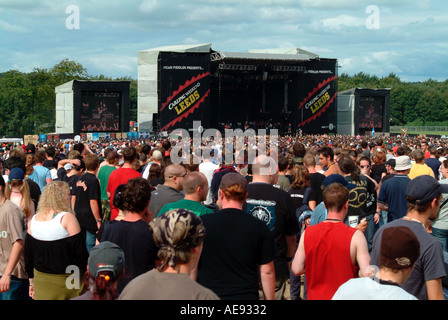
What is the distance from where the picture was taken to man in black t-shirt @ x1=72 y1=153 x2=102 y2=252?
20.0ft

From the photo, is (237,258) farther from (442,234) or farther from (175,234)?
(442,234)

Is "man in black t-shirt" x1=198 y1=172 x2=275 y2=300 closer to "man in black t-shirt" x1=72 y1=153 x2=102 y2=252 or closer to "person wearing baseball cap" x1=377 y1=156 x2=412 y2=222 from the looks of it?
"man in black t-shirt" x1=72 y1=153 x2=102 y2=252

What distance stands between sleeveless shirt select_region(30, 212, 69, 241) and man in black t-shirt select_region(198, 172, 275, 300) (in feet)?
3.93

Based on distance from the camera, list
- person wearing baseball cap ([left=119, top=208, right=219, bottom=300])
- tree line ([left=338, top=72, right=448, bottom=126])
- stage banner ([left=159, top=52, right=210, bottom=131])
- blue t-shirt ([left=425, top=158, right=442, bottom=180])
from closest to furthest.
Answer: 1. person wearing baseball cap ([left=119, top=208, right=219, bottom=300])
2. blue t-shirt ([left=425, top=158, right=442, bottom=180])
3. stage banner ([left=159, top=52, right=210, bottom=131])
4. tree line ([left=338, top=72, right=448, bottom=126])

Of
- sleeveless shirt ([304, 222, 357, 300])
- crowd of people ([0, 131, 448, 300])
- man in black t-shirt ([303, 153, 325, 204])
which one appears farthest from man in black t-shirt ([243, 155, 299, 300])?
man in black t-shirt ([303, 153, 325, 204])

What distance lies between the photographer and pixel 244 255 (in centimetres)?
330

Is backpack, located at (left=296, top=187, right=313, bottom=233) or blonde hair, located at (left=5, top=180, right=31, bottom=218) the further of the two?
backpack, located at (left=296, top=187, right=313, bottom=233)

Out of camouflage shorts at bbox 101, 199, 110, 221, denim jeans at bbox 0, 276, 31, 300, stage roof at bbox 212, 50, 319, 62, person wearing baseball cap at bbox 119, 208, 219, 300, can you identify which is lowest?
denim jeans at bbox 0, 276, 31, 300

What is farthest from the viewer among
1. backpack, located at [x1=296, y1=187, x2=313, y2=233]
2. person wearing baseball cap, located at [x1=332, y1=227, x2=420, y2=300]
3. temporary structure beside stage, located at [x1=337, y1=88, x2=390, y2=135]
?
temporary structure beside stage, located at [x1=337, y1=88, x2=390, y2=135]

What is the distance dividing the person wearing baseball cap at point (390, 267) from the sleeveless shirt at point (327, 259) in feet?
2.67

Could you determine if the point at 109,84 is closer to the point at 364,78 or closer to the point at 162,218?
the point at 162,218

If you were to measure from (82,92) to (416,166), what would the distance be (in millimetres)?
29225

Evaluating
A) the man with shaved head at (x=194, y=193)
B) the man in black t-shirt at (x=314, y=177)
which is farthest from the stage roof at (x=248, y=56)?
the man with shaved head at (x=194, y=193)
